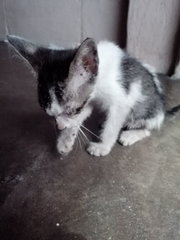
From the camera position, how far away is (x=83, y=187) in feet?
5.34

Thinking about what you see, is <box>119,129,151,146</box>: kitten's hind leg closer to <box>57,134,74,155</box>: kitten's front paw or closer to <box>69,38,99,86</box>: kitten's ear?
<box>57,134,74,155</box>: kitten's front paw

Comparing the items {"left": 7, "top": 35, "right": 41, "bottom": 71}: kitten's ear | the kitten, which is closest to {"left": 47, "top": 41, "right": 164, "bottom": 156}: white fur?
the kitten

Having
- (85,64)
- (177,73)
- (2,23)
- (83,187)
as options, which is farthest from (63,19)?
(83,187)

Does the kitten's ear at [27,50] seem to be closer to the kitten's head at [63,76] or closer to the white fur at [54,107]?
the kitten's head at [63,76]

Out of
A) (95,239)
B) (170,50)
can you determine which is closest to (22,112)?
(95,239)

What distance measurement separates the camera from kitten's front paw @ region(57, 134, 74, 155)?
1826mm

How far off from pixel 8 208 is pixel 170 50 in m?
1.86

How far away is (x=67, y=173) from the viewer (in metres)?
1.71

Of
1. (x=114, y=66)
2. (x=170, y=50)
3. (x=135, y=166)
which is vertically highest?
(x=114, y=66)

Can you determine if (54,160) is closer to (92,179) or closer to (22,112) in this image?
(92,179)

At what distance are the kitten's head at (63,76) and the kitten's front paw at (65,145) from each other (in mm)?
281

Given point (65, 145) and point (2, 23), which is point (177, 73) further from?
point (2, 23)

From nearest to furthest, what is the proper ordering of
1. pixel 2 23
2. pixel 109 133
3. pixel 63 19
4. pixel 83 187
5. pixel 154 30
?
pixel 83 187 → pixel 109 133 → pixel 154 30 → pixel 63 19 → pixel 2 23

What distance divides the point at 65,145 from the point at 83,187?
0.29m
